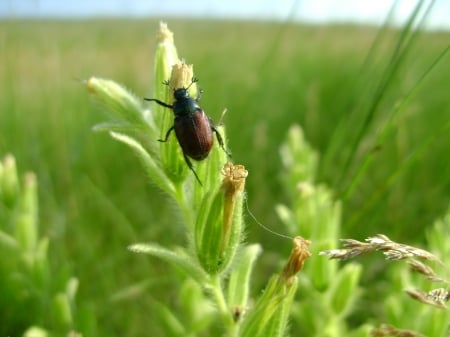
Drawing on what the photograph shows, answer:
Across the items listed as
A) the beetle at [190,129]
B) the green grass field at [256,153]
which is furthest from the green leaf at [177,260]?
the green grass field at [256,153]

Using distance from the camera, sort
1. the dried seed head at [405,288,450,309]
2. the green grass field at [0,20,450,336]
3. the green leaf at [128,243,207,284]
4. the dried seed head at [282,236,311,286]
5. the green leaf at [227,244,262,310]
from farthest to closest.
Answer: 1. the green grass field at [0,20,450,336]
2. the green leaf at [227,244,262,310]
3. the green leaf at [128,243,207,284]
4. the dried seed head at [282,236,311,286]
5. the dried seed head at [405,288,450,309]

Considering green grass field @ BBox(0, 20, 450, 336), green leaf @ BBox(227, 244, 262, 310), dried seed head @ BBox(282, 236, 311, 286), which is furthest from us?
green grass field @ BBox(0, 20, 450, 336)

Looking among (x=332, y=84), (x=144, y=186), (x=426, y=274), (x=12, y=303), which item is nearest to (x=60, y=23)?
(x=332, y=84)

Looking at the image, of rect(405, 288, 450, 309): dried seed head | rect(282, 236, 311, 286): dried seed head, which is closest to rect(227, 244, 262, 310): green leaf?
rect(282, 236, 311, 286): dried seed head

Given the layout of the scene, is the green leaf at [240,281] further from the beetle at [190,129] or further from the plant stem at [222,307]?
the beetle at [190,129]

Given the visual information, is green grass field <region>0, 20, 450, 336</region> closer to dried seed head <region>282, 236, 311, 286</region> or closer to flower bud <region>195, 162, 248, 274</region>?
flower bud <region>195, 162, 248, 274</region>

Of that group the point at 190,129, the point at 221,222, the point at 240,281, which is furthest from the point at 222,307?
the point at 190,129

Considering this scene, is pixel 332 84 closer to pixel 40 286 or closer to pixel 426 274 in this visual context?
pixel 40 286

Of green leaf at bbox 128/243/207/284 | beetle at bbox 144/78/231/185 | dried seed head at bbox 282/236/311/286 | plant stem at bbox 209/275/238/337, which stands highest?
beetle at bbox 144/78/231/185
